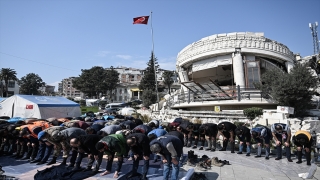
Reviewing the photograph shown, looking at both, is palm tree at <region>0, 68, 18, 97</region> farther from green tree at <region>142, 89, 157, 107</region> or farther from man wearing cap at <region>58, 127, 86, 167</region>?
man wearing cap at <region>58, 127, 86, 167</region>

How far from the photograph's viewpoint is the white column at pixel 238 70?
1944cm

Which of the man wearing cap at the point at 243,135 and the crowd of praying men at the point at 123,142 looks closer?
the crowd of praying men at the point at 123,142

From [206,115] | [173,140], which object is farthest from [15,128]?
[206,115]

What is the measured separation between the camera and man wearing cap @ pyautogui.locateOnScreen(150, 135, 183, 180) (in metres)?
5.14

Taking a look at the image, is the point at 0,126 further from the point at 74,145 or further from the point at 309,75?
the point at 309,75

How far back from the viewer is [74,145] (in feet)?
20.4

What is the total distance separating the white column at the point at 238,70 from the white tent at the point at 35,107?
49.7ft

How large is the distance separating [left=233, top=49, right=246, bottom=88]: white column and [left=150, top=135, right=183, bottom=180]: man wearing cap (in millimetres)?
15483

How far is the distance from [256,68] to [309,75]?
23.4 ft

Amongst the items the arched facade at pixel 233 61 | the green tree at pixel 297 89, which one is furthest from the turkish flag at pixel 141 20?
the green tree at pixel 297 89

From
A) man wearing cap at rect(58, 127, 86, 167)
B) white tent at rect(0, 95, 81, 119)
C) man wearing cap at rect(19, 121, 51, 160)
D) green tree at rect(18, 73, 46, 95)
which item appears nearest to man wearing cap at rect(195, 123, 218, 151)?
man wearing cap at rect(58, 127, 86, 167)

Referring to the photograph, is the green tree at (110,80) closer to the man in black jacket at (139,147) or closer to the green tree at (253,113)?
the green tree at (253,113)

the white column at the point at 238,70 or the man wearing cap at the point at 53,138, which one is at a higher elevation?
the white column at the point at 238,70

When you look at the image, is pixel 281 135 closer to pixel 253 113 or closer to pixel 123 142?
pixel 253 113
